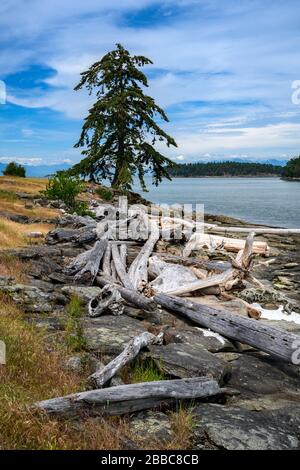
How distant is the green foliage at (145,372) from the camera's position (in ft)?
20.6

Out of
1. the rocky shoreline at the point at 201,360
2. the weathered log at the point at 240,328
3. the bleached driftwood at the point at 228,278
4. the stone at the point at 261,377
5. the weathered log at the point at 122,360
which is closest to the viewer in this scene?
the rocky shoreline at the point at 201,360

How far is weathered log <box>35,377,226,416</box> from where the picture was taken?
500cm

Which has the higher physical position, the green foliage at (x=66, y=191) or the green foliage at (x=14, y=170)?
the green foliage at (x=14, y=170)

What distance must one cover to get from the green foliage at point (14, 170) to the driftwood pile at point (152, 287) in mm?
32575

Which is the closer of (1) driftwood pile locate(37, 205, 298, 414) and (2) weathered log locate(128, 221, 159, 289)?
(1) driftwood pile locate(37, 205, 298, 414)

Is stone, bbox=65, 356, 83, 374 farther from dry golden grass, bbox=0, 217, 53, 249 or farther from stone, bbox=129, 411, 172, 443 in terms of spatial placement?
dry golden grass, bbox=0, 217, 53, 249

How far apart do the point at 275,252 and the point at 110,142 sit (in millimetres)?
22176

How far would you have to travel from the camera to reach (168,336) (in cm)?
832

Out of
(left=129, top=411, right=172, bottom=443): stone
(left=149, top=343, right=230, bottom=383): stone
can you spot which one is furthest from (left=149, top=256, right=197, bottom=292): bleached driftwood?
(left=129, top=411, right=172, bottom=443): stone

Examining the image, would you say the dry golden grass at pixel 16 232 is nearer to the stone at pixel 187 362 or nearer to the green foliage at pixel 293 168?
the stone at pixel 187 362

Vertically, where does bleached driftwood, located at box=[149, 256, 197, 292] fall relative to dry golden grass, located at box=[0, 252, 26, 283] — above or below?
below

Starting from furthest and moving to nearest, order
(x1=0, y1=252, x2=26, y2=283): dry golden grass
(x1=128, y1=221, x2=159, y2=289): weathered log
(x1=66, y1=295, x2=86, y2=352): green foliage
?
(x1=128, y1=221, x2=159, y2=289): weathered log → (x1=0, y1=252, x2=26, y2=283): dry golden grass → (x1=66, y1=295, x2=86, y2=352): green foliage

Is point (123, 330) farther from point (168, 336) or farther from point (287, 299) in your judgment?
point (287, 299)

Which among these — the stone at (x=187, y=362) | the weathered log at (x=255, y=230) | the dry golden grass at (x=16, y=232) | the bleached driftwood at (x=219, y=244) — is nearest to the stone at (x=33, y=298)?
the stone at (x=187, y=362)
